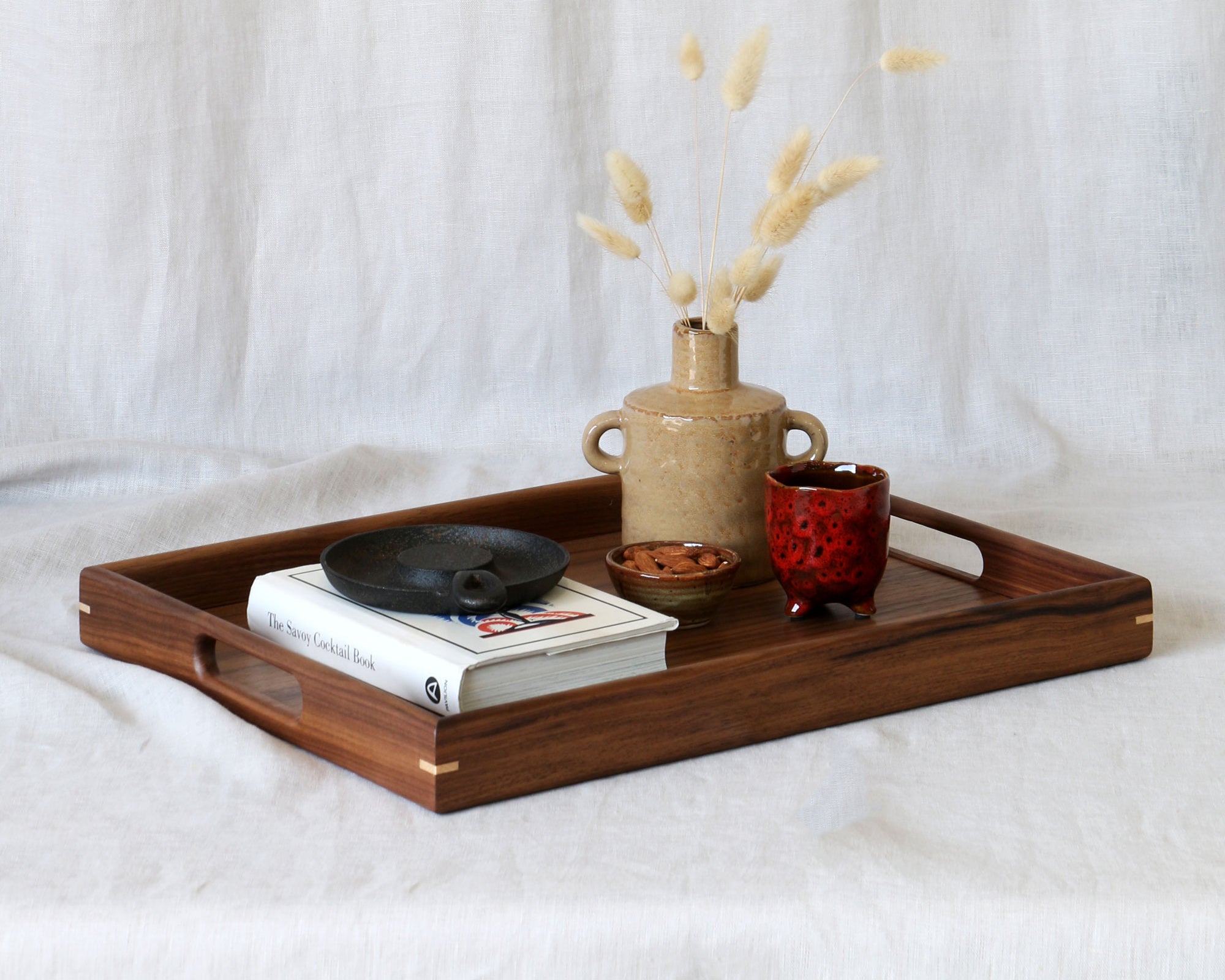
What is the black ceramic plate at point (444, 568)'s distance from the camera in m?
1.07

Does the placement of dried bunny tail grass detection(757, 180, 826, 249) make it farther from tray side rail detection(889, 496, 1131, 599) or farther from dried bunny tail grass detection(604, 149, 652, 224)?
tray side rail detection(889, 496, 1131, 599)

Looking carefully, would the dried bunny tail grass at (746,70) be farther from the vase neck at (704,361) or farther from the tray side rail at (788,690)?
the tray side rail at (788,690)

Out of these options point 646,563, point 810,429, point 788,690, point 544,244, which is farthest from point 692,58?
point 544,244

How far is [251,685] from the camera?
1.12 metres

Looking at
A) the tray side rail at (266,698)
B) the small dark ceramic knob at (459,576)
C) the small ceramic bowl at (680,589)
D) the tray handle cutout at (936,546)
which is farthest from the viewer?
the tray handle cutout at (936,546)

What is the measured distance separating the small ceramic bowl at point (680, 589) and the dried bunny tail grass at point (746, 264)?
216 mm

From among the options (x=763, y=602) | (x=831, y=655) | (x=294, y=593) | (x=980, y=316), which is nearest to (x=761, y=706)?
(x=831, y=655)

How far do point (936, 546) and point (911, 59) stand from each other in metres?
0.48

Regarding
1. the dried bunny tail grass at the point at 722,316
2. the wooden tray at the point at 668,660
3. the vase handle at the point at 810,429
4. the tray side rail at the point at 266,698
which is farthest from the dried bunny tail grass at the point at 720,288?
the tray side rail at the point at 266,698

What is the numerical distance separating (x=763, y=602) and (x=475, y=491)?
2.06 ft

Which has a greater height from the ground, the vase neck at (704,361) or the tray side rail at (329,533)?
the vase neck at (704,361)

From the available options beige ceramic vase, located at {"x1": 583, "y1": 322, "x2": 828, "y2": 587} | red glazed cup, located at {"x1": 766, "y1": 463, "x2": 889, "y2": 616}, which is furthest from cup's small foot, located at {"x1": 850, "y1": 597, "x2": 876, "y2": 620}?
beige ceramic vase, located at {"x1": 583, "y1": 322, "x2": 828, "y2": 587}

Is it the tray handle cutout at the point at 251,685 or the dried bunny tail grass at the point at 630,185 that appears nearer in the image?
the tray handle cutout at the point at 251,685

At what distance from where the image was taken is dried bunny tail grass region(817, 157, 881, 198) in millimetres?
1221
